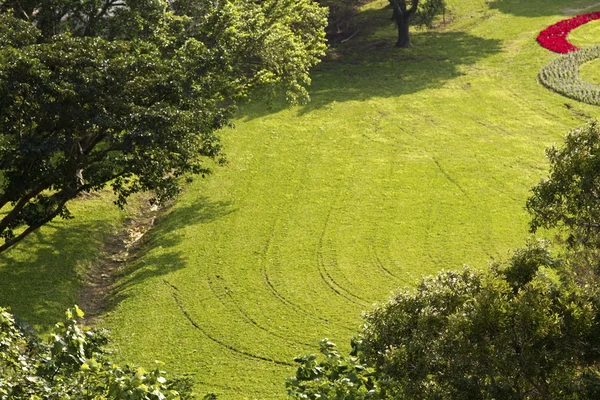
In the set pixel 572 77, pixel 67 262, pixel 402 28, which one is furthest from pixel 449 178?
pixel 402 28

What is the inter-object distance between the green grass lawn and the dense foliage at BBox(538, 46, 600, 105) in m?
0.84

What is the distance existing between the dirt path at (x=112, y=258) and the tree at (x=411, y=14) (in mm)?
26421

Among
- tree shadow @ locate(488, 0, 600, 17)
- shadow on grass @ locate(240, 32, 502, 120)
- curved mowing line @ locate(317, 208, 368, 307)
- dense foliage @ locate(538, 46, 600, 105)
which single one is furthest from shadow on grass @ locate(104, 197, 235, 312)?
tree shadow @ locate(488, 0, 600, 17)

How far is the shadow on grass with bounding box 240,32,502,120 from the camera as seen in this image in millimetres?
44781

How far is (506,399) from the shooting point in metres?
12.1

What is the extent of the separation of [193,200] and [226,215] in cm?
256

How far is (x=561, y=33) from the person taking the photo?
51719 mm

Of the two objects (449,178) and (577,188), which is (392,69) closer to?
(449,178)

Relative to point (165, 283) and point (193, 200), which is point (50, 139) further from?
point (193, 200)

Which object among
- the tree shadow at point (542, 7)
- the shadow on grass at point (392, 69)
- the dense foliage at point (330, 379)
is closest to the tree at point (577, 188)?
the dense foliage at point (330, 379)

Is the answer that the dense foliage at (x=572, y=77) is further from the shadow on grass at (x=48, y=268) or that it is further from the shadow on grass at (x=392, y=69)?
the shadow on grass at (x=48, y=268)

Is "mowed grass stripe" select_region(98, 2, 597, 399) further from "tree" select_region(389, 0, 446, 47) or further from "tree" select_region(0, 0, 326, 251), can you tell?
"tree" select_region(0, 0, 326, 251)

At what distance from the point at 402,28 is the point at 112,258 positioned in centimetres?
3134

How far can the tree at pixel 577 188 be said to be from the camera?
51.2 ft
